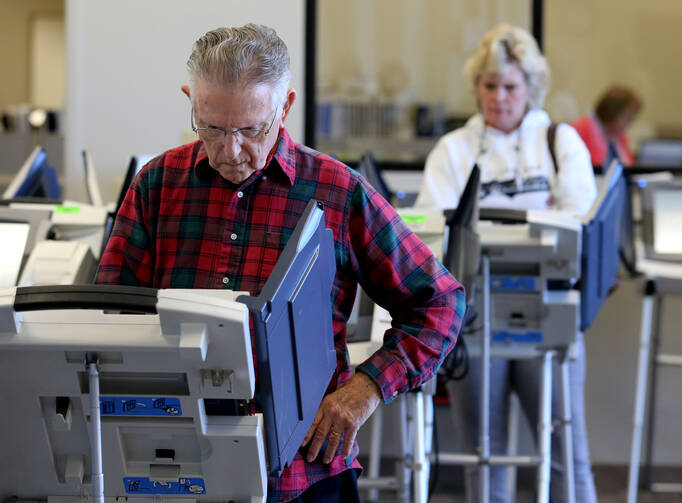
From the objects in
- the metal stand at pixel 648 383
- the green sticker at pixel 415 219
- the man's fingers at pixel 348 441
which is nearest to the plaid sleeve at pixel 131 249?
the man's fingers at pixel 348 441

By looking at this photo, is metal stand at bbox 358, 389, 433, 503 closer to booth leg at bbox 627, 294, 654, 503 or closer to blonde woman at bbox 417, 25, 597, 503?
blonde woman at bbox 417, 25, 597, 503

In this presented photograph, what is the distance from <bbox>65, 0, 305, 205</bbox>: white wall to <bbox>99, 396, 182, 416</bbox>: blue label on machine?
2777mm

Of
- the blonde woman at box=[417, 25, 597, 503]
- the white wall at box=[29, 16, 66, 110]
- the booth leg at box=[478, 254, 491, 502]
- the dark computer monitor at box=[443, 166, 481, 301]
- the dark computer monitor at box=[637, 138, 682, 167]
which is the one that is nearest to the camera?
the dark computer monitor at box=[443, 166, 481, 301]

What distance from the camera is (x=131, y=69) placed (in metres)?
4.07

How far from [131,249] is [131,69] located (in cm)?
262

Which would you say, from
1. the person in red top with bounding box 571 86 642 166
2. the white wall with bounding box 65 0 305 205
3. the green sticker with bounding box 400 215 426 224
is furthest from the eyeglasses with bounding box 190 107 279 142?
the person in red top with bounding box 571 86 642 166

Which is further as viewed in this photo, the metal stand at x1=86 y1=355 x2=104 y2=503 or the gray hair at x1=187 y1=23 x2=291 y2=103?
the gray hair at x1=187 y1=23 x2=291 y2=103

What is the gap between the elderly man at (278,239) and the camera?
Result: 4.94 feet

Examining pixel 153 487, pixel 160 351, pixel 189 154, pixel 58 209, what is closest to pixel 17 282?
pixel 58 209

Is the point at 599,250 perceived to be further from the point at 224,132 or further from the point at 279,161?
the point at 224,132

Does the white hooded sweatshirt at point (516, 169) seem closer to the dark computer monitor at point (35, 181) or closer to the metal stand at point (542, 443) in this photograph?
the metal stand at point (542, 443)

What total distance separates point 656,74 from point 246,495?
7.50 metres

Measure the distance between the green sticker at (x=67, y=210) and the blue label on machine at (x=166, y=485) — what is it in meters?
1.28

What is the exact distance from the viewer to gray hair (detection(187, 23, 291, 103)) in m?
1.45
